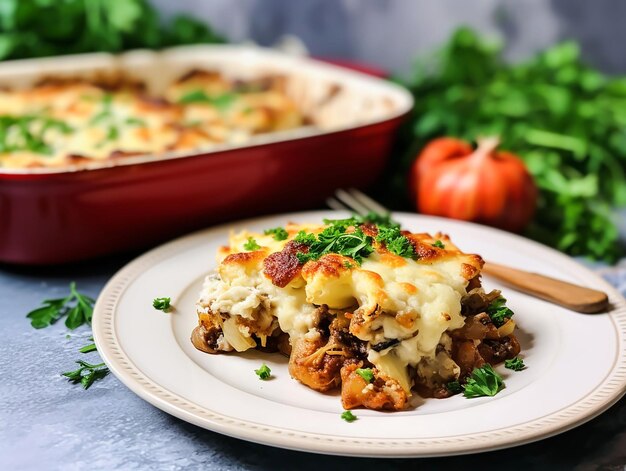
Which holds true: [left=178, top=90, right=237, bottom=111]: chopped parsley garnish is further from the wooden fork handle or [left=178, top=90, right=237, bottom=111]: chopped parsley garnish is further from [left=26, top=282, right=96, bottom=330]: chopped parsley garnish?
the wooden fork handle

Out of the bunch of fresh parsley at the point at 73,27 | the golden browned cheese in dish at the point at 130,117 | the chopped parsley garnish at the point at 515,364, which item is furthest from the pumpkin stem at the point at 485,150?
the bunch of fresh parsley at the point at 73,27

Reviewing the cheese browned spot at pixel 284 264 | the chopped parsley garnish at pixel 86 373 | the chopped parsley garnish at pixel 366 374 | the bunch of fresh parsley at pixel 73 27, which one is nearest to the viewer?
the chopped parsley garnish at pixel 366 374

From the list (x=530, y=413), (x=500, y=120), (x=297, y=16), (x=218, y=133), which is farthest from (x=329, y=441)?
(x=297, y=16)

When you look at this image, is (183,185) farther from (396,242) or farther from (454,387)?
(454,387)

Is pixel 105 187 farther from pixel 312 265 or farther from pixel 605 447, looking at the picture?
pixel 605 447

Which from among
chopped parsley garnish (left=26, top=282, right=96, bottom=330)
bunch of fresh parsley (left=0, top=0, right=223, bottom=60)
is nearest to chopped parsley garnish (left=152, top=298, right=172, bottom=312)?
chopped parsley garnish (left=26, top=282, right=96, bottom=330)

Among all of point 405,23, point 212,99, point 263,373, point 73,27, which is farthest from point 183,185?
point 405,23

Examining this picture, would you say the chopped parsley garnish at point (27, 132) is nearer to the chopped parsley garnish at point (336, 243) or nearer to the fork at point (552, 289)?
the chopped parsley garnish at point (336, 243)
